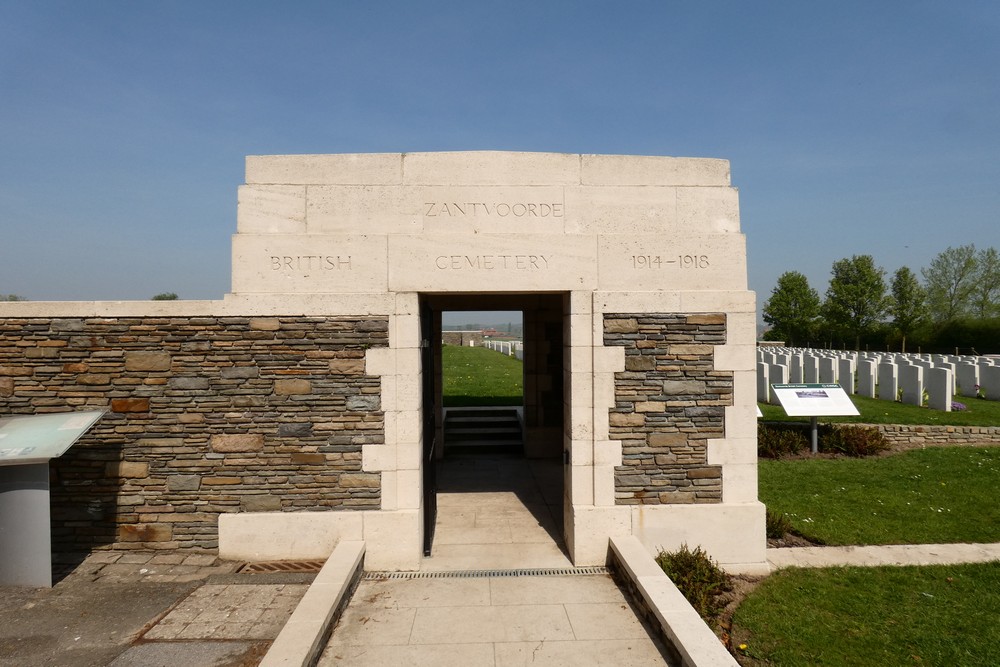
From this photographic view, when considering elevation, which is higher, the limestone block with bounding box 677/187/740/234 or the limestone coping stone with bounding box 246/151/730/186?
the limestone coping stone with bounding box 246/151/730/186

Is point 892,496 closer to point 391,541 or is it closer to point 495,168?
point 391,541

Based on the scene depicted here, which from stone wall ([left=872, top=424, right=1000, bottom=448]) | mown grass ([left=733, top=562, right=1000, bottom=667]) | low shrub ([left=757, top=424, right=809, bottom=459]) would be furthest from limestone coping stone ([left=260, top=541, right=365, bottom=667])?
stone wall ([left=872, top=424, right=1000, bottom=448])

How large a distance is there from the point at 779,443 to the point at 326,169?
9.73 metres

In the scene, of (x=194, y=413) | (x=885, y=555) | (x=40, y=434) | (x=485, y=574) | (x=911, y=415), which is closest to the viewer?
(x=40, y=434)

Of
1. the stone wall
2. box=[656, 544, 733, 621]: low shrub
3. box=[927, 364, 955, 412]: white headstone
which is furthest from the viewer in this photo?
box=[927, 364, 955, 412]: white headstone

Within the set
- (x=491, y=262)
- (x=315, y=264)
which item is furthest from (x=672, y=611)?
(x=315, y=264)

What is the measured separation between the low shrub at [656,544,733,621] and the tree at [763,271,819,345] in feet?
Result: 142

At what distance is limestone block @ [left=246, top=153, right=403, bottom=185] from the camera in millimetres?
5691

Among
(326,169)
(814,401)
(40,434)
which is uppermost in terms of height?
(326,169)

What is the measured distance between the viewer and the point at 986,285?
126 ft

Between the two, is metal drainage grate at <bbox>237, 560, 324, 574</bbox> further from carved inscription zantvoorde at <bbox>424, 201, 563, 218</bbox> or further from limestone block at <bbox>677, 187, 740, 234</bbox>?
limestone block at <bbox>677, 187, 740, 234</bbox>

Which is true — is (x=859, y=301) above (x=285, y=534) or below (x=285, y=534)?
above

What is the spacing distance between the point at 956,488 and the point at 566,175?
8.04 meters

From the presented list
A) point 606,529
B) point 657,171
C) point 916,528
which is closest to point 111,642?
point 606,529
